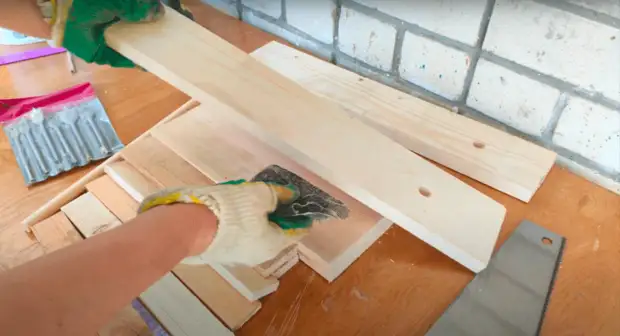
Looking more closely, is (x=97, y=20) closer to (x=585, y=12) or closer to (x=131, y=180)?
(x=131, y=180)

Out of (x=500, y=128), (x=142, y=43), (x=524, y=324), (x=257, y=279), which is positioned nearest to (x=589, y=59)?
(x=500, y=128)

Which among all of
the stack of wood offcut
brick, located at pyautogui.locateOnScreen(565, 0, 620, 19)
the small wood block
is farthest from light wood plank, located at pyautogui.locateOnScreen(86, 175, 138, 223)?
brick, located at pyautogui.locateOnScreen(565, 0, 620, 19)

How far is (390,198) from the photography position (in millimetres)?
826

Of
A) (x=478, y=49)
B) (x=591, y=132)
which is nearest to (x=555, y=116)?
(x=591, y=132)

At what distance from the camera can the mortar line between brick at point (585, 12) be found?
33.4 inches

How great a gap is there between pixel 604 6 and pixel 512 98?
266 millimetres

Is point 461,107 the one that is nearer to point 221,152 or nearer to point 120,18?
point 221,152

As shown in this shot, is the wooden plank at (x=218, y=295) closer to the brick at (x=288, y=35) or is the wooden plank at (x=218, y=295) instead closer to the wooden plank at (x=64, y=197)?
the wooden plank at (x=64, y=197)

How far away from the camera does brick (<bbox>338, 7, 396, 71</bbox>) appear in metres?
1.20

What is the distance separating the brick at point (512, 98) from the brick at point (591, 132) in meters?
0.04

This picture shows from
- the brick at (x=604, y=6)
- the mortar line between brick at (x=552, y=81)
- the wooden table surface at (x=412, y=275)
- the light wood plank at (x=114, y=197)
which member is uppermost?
the brick at (x=604, y=6)

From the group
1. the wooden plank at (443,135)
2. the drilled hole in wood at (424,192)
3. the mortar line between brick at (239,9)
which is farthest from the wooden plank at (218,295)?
the mortar line between brick at (239,9)

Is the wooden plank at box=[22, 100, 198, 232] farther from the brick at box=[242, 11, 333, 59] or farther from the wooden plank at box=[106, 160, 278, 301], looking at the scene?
the brick at box=[242, 11, 333, 59]

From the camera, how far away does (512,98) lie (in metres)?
1.07
